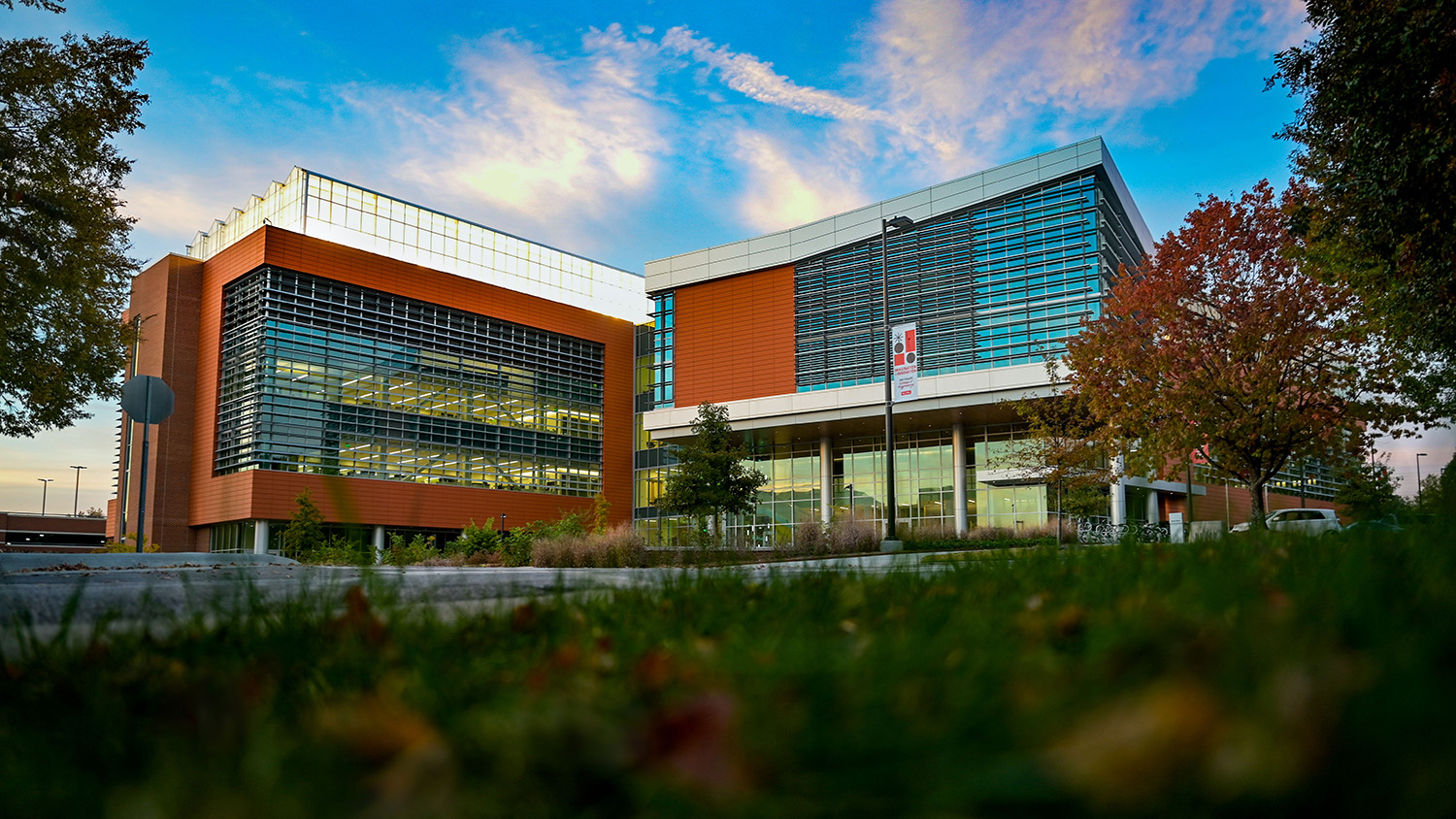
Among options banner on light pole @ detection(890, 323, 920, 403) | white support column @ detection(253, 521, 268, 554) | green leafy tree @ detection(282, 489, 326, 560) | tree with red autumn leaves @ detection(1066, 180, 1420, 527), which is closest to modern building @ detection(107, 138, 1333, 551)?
white support column @ detection(253, 521, 268, 554)

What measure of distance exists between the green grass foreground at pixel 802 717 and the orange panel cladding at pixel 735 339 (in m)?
42.5

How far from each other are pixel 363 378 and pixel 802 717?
48.8m

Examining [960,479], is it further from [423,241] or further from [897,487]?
[423,241]

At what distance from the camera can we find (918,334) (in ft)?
136

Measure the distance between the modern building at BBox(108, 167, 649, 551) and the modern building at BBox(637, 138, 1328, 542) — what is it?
8371 millimetres

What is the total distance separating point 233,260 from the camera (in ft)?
149

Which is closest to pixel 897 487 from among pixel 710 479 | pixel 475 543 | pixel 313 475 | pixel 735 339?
pixel 735 339

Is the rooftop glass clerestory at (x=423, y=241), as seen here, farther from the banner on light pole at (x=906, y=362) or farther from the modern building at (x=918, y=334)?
the banner on light pole at (x=906, y=362)

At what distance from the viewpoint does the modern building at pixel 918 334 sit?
3700cm

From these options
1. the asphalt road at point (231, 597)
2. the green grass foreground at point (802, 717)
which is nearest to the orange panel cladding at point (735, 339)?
the asphalt road at point (231, 597)

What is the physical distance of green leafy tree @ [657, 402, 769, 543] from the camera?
3156 cm

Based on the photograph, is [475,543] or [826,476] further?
Answer: [826,476]

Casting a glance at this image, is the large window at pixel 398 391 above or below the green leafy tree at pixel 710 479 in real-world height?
above

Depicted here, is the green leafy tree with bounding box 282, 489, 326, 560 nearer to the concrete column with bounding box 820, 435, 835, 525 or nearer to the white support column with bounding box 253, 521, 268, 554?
the white support column with bounding box 253, 521, 268, 554
